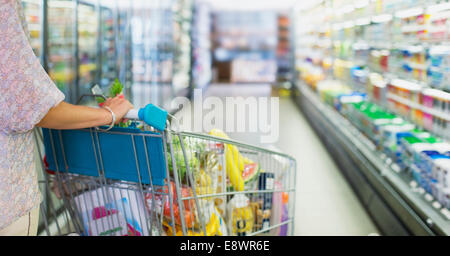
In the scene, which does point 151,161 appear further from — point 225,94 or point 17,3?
point 225,94

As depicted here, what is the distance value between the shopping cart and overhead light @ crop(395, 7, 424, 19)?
2190 mm

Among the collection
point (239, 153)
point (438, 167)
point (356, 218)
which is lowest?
point (356, 218)

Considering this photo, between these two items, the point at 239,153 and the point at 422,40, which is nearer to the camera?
the point at 239,153

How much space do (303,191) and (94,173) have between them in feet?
9.05

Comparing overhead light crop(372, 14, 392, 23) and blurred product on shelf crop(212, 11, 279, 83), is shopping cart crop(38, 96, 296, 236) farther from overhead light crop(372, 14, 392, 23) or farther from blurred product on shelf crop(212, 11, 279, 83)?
blurred product on shelf crop(212, 11, 279, 83)

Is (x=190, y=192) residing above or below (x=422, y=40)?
below

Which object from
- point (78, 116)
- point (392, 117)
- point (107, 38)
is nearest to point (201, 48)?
point (107, 38)

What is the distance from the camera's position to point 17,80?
1.30 metres

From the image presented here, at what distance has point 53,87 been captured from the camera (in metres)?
1.36

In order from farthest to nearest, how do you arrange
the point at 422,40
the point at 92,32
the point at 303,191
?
the point at 92,32 < the point at 303,191 < the point at 422,40

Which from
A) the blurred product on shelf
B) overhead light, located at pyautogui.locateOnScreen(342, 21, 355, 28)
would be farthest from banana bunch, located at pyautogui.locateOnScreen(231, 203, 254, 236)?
the blurred product on shelf

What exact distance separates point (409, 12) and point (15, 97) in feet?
11.7

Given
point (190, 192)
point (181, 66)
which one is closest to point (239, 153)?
point (190, 192)

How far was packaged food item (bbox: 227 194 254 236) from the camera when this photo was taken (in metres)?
2.39
